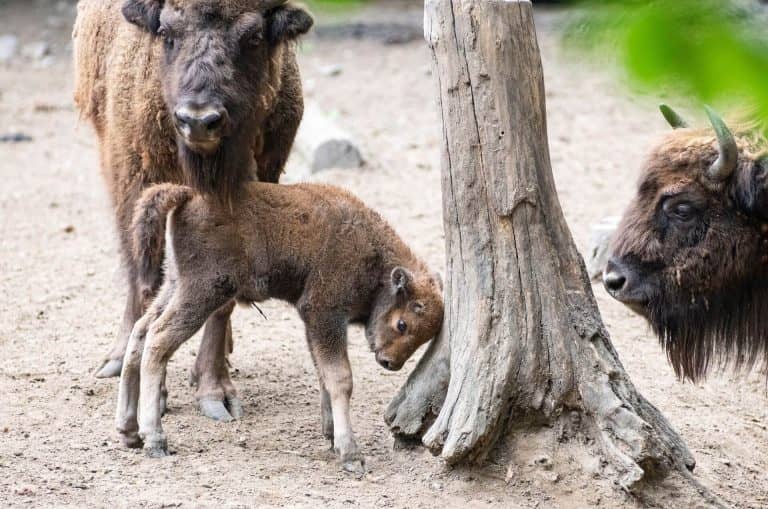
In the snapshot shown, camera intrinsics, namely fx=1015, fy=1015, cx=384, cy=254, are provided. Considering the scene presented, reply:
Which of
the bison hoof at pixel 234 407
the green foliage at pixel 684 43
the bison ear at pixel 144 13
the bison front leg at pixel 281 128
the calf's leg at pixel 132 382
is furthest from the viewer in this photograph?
the bison front leg at pixel 281 128

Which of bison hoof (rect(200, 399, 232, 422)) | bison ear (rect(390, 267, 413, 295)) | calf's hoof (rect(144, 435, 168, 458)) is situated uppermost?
bison ear (rect(390, 267, 413, 295))

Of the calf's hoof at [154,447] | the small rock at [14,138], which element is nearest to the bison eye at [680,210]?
the calf's hoof at [154,447]

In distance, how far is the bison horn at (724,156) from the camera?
12.5ft

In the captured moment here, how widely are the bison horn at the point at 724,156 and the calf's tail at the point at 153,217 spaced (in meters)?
2.21

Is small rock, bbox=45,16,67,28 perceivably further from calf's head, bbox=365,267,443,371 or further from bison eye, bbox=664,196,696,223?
bison eye, bbox=664,196,696,223

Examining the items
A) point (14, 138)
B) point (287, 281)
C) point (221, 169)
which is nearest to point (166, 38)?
point (221, 169)

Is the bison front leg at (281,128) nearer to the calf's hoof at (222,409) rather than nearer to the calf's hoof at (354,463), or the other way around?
the calf's hoof at (222,409)

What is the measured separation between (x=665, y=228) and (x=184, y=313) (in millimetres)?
2050

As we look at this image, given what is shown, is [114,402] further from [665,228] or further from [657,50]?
[657,50]

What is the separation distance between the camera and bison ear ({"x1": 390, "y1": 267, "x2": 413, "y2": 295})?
15.1 feet

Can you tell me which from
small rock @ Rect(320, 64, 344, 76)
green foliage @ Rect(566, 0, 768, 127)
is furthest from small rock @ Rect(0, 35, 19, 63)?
green foliage @ Rect(566, 0, 768, 127)

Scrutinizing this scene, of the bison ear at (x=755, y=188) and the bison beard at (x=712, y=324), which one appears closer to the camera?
the bison ear at (x=755, y=188)

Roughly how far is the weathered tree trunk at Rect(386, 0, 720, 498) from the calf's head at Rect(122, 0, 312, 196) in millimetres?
1049

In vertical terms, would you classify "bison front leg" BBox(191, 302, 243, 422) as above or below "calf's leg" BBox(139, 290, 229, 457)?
below
